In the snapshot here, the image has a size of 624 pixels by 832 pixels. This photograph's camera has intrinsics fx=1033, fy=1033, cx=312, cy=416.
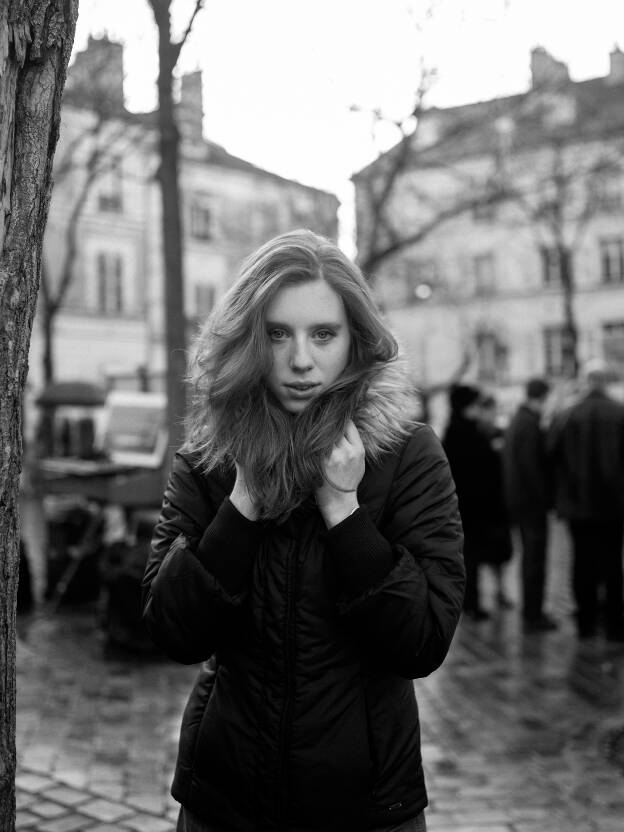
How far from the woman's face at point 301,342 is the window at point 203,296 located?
3973cm

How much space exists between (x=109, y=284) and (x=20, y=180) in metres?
37.1

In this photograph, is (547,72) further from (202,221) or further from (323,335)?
(202,221)

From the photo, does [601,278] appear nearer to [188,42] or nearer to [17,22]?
[188,42]

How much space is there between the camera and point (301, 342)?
215cm

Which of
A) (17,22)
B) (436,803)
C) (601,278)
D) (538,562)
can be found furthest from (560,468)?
(601,278)

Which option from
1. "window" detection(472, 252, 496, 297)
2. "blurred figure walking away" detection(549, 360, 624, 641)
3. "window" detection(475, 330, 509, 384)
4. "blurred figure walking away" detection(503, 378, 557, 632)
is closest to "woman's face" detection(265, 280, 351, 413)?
"blurred figure walking away" detection(549, 360, 624, 641)

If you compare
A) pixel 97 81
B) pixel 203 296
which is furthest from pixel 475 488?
pixel 203 296

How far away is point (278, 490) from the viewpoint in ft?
6.75

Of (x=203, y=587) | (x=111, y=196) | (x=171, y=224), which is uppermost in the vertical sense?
(x=111, y=196)

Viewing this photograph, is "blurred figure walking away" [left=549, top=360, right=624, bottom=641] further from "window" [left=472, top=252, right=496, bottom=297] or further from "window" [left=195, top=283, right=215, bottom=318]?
"window" [left=472, top=252, right=496, bottom=297]

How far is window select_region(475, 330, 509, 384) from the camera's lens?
43.9 metres

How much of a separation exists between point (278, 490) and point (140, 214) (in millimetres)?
38547

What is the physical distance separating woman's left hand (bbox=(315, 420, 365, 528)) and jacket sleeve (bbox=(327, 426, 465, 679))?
0.10ft

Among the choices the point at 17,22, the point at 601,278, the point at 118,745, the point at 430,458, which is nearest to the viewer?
the point at 17,22
